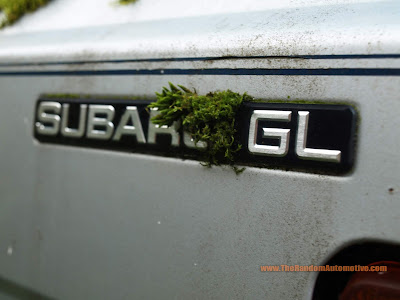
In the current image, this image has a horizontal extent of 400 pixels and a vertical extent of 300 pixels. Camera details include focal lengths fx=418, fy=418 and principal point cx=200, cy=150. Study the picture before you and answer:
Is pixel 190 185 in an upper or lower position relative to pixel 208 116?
lower

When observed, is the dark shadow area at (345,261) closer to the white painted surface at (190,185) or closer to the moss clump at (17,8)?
the white painted surface at (190,185)

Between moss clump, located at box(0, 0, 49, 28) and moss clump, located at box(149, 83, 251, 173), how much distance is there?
3.39ft

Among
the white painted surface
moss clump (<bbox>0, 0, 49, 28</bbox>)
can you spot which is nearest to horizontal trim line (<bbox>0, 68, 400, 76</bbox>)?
the white painted surface

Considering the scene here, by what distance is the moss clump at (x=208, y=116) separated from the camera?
132 centimetres

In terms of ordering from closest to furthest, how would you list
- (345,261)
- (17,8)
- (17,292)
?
(345,261), (17,292), (17,8)

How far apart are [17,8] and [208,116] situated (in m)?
1.36

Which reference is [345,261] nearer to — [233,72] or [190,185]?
[190,185]

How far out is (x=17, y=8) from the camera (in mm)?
2107

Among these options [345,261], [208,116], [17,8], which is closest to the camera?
[345,261]

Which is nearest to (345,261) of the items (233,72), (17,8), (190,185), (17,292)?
(190,185)

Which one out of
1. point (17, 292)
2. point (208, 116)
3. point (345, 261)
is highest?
point (208, 116)

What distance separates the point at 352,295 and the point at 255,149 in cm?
50

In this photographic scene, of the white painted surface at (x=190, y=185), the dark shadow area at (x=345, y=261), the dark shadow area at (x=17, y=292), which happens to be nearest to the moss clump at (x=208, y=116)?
the white painted surface at (x=190, y=185)

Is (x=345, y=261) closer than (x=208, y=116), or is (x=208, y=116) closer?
(x=345, y=261)
